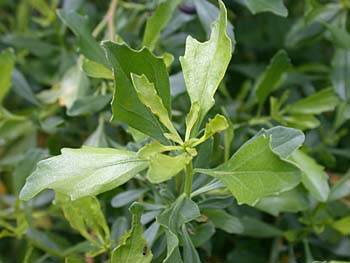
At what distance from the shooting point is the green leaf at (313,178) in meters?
0.69

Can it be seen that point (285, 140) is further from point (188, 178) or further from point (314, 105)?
point (314, 105)

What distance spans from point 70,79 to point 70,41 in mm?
152

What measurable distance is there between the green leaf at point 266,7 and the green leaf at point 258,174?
217 mm

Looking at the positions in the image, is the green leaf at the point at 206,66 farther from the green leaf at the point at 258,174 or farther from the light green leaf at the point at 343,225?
the light green leaf at the point at 343,225

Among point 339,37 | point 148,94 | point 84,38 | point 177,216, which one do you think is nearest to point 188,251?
point 177,216

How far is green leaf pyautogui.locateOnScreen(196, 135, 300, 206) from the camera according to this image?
1.59 ft

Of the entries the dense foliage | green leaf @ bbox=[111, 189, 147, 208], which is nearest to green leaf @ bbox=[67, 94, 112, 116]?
the dense foliage

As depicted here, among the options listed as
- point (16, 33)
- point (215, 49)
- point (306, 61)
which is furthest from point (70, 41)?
point (215, 49)

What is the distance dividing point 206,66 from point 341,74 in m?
0.36

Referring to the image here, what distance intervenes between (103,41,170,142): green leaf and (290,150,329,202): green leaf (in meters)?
0.20

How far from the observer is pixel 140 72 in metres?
0.55

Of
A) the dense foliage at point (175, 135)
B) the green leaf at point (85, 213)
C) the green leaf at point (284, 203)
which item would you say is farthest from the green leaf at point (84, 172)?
the green leaf at point (284, 203)

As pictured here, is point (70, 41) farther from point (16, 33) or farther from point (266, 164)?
point (266, 164)

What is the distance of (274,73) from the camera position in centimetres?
74
